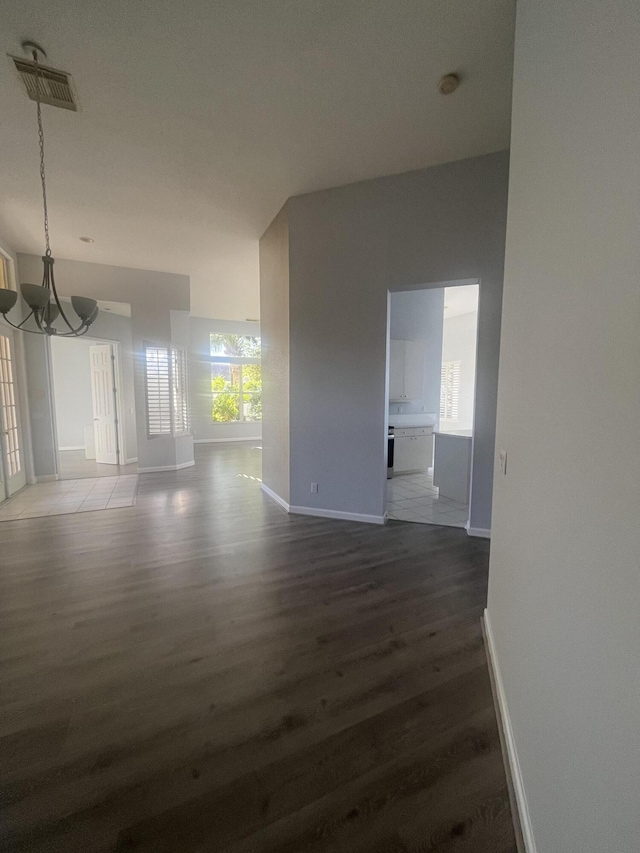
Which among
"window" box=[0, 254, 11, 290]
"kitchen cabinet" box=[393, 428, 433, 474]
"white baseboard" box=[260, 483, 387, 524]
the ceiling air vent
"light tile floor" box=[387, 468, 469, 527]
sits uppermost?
the ceiling air vent

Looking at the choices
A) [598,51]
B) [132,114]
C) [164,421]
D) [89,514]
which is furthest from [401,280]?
[164,421]

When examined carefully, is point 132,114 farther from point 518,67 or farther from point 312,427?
point 312,427

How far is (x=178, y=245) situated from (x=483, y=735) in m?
5.95

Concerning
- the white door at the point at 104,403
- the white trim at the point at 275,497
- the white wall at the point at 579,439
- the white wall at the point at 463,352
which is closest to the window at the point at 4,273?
the white door at the point at 104,403

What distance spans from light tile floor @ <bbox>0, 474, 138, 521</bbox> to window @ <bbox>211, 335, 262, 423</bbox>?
168 inches

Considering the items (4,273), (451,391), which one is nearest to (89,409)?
(4,273)

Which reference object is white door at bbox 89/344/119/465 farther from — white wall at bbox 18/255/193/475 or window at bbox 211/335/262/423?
window at bbox 211/335/262/423

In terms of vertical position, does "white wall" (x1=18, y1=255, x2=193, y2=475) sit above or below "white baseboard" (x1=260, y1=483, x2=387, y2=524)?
above

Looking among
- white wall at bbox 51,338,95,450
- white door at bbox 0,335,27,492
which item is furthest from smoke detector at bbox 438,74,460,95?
white wall at bbox 51,338,95,450

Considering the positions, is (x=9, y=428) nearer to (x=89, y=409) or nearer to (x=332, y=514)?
Answer: (x=89, y=409)

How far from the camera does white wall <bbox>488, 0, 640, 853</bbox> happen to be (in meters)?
0.67

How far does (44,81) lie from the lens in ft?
7.78

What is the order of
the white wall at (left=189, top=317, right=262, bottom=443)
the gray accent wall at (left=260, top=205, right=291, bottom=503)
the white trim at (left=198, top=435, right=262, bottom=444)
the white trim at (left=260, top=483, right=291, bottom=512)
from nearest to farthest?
the gray accent wall at (left=260, top=205, right=291, bottom=503), the white trim at (left=260, top=483, right=291, bottom=512), the white wall at (left=189, top=317, right=262, bottom=443), the white trim at (left=198, top=435, right=262, bottom=444)

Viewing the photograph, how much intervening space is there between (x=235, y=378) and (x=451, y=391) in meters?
5.75
